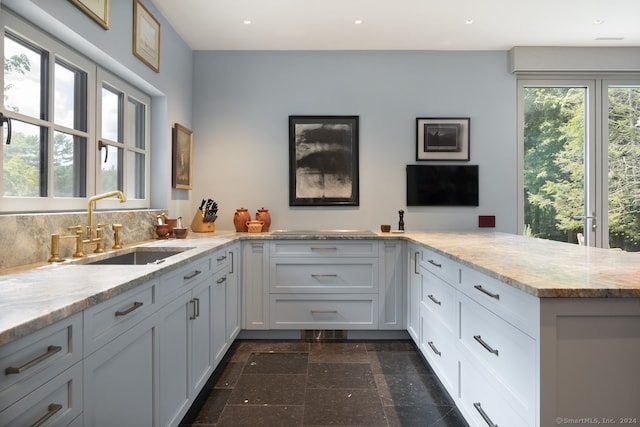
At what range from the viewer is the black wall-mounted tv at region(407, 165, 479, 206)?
3615mm

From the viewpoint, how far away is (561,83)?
3670 mm

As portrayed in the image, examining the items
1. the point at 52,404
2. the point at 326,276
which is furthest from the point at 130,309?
the point at 326,276

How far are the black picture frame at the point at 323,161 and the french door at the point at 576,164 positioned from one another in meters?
1.66

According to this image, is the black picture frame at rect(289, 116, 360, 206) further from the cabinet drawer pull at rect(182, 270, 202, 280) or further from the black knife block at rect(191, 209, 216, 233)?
the cabinet drawer pull at rect(182, 270, 202, 280)

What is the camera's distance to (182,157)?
3.31m

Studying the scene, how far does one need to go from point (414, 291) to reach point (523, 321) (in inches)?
64.2

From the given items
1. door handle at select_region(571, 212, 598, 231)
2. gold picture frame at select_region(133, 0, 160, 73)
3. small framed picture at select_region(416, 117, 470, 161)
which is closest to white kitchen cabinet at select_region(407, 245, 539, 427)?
small framed picture at select_region(416, 117, 470, 161)

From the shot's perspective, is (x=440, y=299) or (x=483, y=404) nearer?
(x=483, y=404)

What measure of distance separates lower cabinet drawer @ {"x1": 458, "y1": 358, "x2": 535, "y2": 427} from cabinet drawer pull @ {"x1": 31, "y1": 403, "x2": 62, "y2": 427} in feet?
4.25

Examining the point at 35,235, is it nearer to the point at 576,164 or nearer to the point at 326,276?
the point at 326,276

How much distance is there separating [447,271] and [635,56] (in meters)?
3.19

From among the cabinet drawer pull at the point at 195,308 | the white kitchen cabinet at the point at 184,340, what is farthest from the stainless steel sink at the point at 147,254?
the cabinet drawer pull at the point at 195,308

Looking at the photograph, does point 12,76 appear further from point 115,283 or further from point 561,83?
point 561,83

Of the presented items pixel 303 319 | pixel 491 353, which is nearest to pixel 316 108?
pixel 303 319
